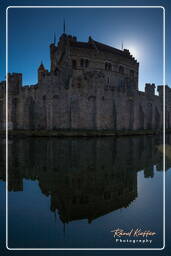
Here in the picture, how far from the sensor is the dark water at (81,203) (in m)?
5.61

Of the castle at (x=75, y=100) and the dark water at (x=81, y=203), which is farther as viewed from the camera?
the castle at (x=75, y=100)

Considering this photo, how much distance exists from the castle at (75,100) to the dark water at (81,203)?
2429 centimetres

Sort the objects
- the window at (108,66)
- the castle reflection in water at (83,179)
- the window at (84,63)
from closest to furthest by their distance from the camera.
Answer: the castle reflection in water at (83,179), the window at (84,63), the window at (108,66)

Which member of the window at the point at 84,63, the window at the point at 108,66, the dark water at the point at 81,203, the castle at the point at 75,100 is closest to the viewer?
the dark water at the point at 81,203

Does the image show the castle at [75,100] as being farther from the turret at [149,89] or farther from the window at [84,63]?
the turret at [149,89]

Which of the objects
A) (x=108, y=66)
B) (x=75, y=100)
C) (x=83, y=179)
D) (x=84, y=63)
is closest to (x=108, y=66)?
(x=108, y=66)

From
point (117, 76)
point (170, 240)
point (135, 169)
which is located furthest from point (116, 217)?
point (117, 76)

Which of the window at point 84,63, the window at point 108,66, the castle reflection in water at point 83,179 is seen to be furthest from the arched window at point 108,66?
the castle reflection in water at point 83,179

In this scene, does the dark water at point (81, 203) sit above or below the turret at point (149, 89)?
below

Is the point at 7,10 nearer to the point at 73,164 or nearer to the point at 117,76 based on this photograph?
the point at 73,164

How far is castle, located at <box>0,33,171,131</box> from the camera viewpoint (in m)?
36.2

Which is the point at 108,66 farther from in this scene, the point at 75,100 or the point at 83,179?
the point at 83,179

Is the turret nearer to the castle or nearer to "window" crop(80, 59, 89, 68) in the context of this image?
the castle

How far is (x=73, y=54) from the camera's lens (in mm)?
44594
